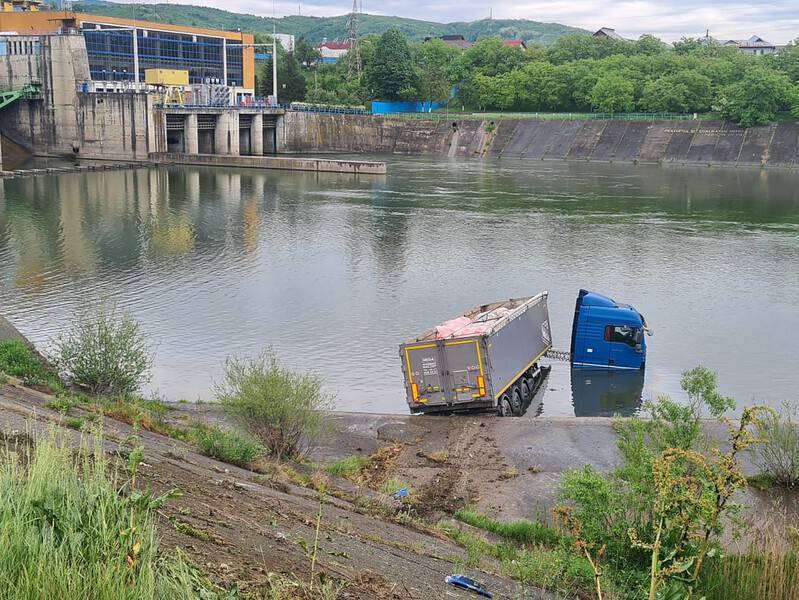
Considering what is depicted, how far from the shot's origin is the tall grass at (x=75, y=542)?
5.95 metres

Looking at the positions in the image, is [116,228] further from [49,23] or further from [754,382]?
[49,23]

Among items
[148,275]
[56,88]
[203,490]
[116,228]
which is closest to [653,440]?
[203,490]

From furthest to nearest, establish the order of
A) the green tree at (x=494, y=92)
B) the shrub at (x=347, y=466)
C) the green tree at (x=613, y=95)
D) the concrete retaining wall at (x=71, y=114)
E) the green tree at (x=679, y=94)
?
the green tree at (x=494, y=92)
the green tree at (x=613, y=95)
the green tree at (x=679, y=94)
the concrete retaining wall at (x=71, y=114)
the shrub at (x=347, y=466)

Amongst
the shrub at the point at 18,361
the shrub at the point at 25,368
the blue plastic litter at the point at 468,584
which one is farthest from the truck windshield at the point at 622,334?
the blue plastic litter at the point at 468,584

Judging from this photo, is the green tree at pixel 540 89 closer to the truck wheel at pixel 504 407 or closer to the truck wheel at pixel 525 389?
the truck wheel at pixel 525 389

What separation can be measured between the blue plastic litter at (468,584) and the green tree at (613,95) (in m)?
107

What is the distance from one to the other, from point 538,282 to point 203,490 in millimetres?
28655

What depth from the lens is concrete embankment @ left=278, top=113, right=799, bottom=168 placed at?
315 feet

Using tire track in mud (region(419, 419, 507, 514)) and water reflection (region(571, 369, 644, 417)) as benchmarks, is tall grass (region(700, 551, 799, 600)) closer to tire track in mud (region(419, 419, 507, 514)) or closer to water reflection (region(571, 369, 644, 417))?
tire track in mud (region(419, 419, 507, 514))

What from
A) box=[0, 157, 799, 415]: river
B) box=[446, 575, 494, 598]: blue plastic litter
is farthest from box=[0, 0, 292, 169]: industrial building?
box=[446, 575, 494, 598]: blue plastic litter

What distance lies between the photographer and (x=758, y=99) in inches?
3868

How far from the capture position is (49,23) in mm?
104688

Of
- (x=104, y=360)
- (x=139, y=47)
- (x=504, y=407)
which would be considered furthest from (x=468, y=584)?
(x=139, y=47)

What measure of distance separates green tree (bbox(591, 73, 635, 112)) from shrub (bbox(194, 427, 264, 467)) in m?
102
